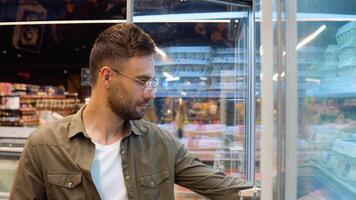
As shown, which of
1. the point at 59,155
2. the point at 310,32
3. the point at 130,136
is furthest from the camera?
the point at 130,136

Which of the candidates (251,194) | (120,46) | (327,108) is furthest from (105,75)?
(327,108)

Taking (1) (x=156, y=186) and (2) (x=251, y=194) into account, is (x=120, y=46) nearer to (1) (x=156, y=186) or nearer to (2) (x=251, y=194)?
(1) (x=156, y=186)

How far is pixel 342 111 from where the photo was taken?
1091mm

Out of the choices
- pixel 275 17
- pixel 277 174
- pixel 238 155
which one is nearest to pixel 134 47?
pixel 275 17

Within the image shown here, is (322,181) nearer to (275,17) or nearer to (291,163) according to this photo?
(291,163)

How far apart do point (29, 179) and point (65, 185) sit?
0.13 m

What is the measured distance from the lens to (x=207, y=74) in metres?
3.37

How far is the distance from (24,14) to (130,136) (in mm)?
6583

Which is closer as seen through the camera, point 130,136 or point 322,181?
point 322,181

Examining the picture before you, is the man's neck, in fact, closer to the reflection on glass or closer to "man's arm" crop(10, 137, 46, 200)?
"man's arm" crop(10, 137, 46, 200)

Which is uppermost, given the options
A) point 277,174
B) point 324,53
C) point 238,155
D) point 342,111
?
point 324,53

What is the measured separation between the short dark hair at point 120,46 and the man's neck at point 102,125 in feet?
0.46

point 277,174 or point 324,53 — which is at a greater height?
point 324,53

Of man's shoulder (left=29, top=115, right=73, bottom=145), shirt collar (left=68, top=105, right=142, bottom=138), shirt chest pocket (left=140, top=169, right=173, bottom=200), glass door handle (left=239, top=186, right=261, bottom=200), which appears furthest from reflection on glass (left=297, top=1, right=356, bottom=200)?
man's shoulder (left=29, top=115, right=73, bottom=145)
